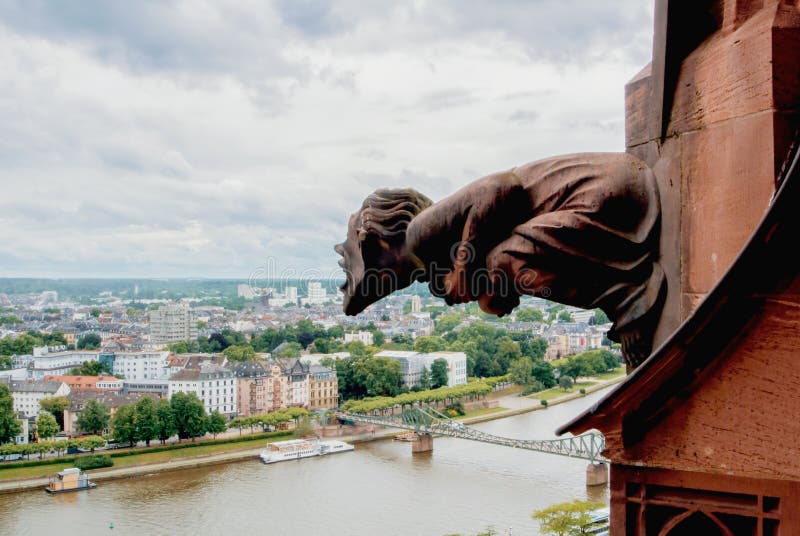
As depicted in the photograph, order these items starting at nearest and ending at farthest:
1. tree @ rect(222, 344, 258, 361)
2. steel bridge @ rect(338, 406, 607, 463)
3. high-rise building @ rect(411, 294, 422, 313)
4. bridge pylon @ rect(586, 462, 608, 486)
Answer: bridge pylon @ rect(586, 462, 608, 486) < steel bridge @ rect(338, 406, 607, 463) < tree @ rect(222, 344, 258, 361) < high-rise building @ rect(411, 294, 422, 313)

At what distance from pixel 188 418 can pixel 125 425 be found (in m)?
1.57

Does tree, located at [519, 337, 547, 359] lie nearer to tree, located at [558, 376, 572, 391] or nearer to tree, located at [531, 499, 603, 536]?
tree, located at [558, 376, 572, 391]

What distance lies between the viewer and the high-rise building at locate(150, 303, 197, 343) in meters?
46.0

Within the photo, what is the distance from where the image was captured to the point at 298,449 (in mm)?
19516

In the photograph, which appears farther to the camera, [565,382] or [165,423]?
[565,382]

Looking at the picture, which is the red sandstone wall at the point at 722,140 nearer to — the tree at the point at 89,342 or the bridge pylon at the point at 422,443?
the bridge pylon at the point at 422,443

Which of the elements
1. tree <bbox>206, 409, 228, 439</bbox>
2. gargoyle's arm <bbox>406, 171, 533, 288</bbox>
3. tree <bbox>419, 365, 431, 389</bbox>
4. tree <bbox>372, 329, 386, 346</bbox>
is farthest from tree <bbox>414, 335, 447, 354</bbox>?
gargoyle's arm <bbox>406, 171, 533, 288</bbox>

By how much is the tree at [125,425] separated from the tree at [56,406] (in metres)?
3.43

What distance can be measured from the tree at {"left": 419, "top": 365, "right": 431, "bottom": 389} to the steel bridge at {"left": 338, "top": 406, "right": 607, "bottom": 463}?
3538 mm

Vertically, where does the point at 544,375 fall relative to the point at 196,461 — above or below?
above

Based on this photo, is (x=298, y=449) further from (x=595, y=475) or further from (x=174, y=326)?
(x=174, y=326)

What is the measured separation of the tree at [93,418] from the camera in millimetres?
22094

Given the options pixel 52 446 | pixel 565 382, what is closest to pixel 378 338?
pixel 565 382

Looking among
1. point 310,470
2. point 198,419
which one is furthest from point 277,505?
point 198,419
